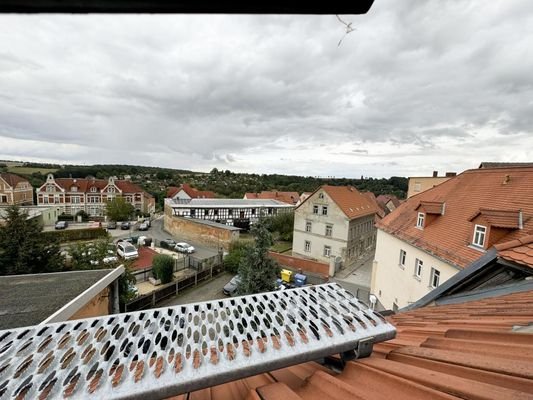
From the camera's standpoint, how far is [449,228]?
10242mm

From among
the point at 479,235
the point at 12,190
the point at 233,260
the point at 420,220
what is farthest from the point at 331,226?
the point at 12,190

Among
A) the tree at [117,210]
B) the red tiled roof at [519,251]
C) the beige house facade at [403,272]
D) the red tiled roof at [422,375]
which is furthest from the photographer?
the tree at [117,210]

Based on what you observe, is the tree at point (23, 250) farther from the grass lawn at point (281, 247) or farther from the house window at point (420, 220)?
the grass lawn at point (281, 247)

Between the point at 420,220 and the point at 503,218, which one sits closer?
the point at 503,218

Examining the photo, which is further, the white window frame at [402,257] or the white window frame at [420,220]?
the white window frame at [402,257]

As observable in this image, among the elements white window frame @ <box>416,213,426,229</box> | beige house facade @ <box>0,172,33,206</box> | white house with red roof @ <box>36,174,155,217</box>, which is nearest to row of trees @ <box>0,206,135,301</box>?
white window frame @ <box>416,213,426,229</box>

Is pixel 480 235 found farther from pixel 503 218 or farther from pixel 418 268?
pixel 418 268

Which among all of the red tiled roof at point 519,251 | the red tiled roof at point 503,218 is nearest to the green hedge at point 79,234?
the red tiled roof at point 503,218

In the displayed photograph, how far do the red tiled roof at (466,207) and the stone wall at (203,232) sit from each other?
56.1 ft

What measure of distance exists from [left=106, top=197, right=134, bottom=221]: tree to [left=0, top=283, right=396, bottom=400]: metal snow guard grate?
1723 inches

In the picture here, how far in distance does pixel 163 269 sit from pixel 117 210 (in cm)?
2766

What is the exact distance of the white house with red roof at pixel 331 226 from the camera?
2317 centimetres

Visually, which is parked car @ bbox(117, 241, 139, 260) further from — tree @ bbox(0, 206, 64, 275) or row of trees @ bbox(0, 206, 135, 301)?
tree @ bbox(0, 206, 64, 275)

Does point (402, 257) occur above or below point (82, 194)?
above
